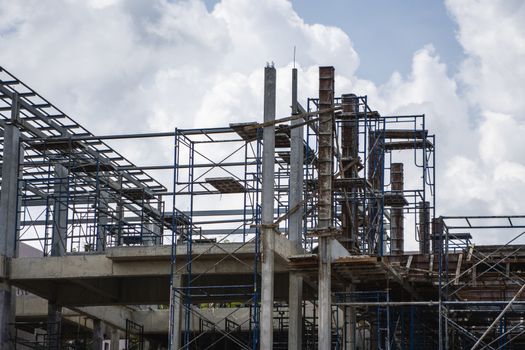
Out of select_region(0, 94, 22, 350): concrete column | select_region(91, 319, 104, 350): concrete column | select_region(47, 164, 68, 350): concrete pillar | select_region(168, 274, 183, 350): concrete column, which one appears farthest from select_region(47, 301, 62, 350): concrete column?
select_region(168, 274, 183, 350): concrete column

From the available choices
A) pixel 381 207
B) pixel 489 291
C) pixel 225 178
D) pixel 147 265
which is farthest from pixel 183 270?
pixel 489 291

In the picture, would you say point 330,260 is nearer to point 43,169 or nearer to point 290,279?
point 290,279

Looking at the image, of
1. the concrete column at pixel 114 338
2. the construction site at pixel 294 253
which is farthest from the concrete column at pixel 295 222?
the concrete column at pixel 114 338

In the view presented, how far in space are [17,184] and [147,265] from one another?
5.84 m

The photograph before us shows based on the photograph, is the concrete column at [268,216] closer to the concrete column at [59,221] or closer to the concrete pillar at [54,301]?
the concrete column at [59,221]

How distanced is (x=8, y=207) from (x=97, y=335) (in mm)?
10368

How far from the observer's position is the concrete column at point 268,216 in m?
34.2

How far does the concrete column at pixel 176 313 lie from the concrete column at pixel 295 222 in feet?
12.1

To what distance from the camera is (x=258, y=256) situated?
36469mm

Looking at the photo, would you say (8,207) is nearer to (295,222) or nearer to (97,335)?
(97,335)

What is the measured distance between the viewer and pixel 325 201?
35188 millimetres

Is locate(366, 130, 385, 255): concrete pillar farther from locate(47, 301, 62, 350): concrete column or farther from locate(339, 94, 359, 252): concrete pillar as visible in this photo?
locate(47, 301, 62, 350): concrete column

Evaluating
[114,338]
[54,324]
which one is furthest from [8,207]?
[114,338]

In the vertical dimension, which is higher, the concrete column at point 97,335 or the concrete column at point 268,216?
the concrete column at point 268,216
